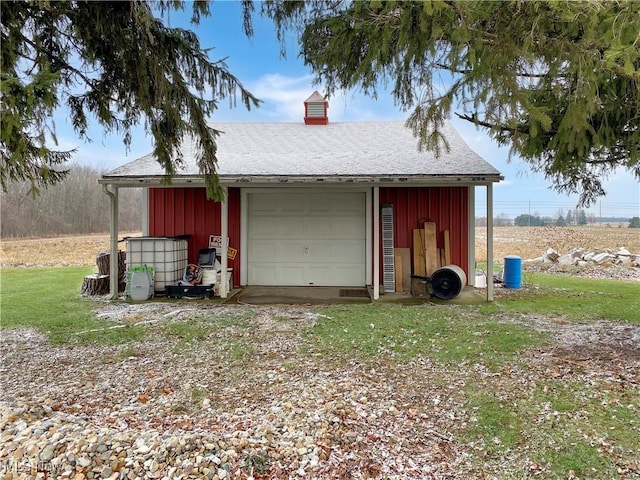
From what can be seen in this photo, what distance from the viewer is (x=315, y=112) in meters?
11.3

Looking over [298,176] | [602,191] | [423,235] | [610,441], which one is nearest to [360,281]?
[423,235]

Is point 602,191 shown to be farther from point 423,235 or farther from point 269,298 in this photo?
point 269,298

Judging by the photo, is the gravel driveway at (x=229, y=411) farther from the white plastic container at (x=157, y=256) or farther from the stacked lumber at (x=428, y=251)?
the stacked lumber at (x=428, y=251)

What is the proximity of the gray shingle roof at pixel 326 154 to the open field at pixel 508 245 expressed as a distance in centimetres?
578

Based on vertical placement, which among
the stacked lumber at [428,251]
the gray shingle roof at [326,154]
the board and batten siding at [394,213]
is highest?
the gray shingle roof at [326,154]

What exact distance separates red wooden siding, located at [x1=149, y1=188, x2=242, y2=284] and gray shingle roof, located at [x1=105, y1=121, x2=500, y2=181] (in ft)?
2.57

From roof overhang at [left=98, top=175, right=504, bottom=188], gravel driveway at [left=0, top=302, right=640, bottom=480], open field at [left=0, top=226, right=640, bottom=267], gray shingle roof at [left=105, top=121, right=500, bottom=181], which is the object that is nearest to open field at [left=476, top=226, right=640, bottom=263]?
open field at [left=0, top=226, right=640, bottom=267]

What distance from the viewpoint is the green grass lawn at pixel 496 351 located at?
2.47 meters

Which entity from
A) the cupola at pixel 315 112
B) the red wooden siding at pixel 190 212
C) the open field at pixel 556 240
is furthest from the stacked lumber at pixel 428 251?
the open field at pixel 556 240

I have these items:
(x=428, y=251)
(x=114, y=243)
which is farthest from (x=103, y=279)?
(x=428, y=251)

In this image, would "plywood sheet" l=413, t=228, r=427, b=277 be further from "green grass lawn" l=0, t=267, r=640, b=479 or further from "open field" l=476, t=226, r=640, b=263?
"open field" l=476, t=226, r=640, b=263

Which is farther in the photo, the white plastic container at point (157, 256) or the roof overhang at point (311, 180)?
the white plastic container at point (157, 256)

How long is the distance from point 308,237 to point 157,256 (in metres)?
3.05

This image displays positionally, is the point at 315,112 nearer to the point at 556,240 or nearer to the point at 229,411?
the point at 229,411
